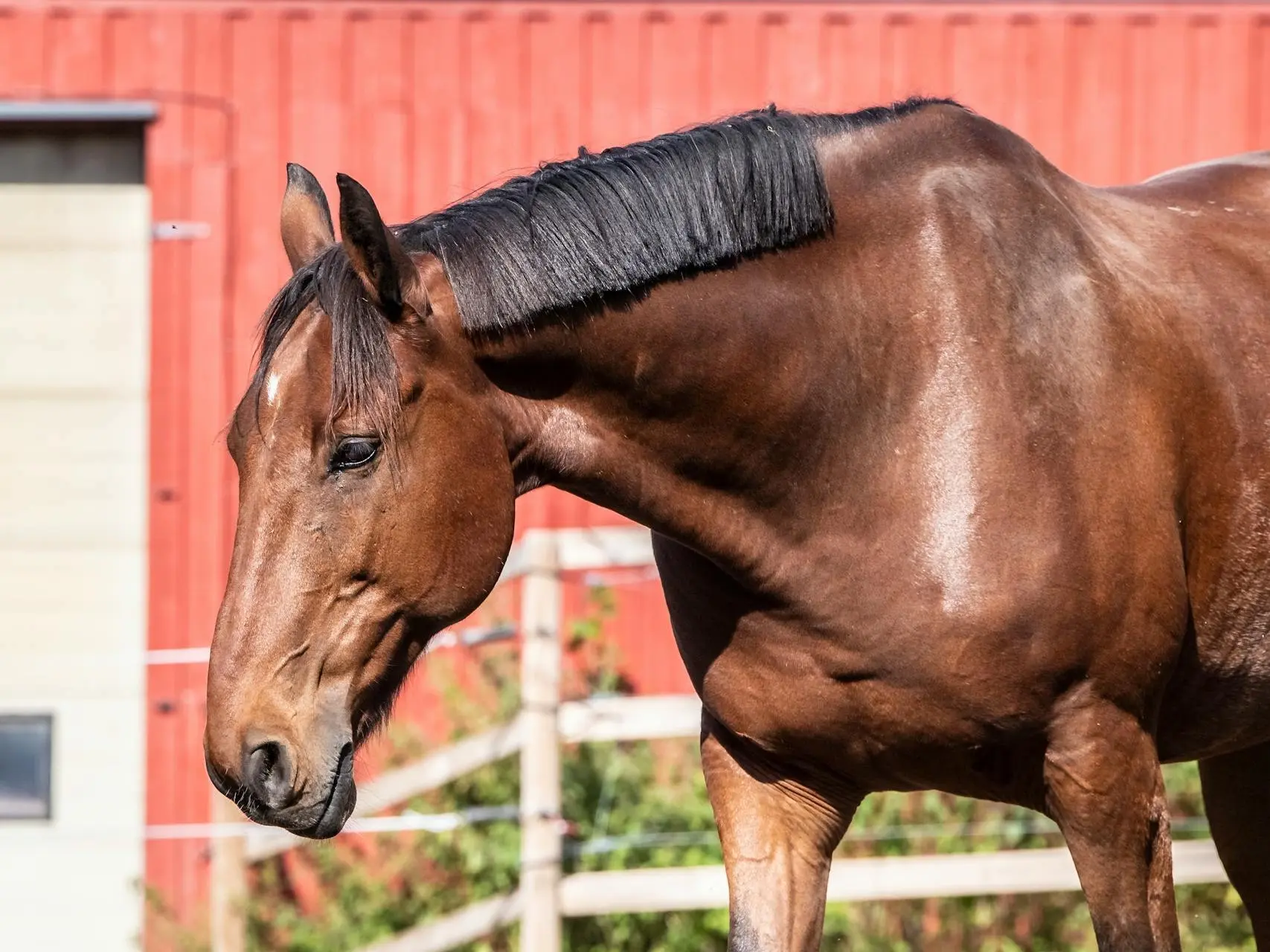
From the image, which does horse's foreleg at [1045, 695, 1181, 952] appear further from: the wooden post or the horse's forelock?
the wooden post

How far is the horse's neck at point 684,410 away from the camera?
2797 millimetres

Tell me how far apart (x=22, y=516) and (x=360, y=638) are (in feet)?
17.6

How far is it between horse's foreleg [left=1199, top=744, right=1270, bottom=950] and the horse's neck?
5.47ft

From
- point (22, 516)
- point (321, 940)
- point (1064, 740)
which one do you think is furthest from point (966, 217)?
point (22, 516)

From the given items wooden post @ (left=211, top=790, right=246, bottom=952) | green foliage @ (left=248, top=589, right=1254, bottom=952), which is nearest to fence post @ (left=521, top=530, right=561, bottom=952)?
green foliage @ (left=248, top=589, right=1254, bottom=952)

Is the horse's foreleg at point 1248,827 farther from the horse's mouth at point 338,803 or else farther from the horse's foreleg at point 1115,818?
the horse's mouth at point 338,803

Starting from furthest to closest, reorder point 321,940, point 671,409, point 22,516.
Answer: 1. point 22,516
2. point 321,940
3. point 671,409

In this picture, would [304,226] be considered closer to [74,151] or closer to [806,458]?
[806,458]

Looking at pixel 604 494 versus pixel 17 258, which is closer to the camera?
pixel 604 494

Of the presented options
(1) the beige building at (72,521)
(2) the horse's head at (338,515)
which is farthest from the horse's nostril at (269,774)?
(1) the beige building at (72,521)

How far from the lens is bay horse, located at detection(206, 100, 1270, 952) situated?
2.59 meters

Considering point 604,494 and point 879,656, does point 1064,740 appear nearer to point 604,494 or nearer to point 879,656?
point 879,656

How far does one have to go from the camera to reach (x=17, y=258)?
297 inches

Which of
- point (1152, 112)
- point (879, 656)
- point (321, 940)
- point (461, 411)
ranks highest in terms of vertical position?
point (1152, 112)
